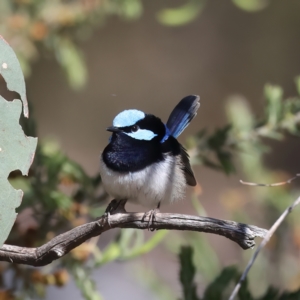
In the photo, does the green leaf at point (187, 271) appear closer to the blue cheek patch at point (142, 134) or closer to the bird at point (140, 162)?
the bird at point (140, 162)

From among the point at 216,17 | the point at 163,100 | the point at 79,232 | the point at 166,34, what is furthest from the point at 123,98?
the point at 79,232

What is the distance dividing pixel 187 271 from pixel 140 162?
53 cm

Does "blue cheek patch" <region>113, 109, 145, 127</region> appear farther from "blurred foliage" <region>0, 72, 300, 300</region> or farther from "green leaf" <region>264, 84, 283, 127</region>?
"green leaf" <region>264, 84, 283, 127</region>

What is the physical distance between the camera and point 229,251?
581cm

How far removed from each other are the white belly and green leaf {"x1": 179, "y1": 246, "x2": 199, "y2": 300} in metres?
0.40

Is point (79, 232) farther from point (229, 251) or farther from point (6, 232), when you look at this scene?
point (229, 251)

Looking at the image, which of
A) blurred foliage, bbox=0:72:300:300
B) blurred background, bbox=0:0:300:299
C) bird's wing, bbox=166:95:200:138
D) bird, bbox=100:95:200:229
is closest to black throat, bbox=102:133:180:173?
bird, bbox=100:95:200:229

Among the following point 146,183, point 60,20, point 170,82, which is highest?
point 60,20

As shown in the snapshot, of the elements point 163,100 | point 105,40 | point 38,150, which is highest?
point 38,150

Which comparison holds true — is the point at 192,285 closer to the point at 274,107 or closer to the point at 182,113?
the point at 274,107

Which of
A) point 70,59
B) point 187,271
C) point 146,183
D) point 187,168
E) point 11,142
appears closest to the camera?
point 11,142

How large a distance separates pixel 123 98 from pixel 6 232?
15.9 ft

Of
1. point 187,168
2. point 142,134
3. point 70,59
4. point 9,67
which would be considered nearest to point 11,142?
point 9,67

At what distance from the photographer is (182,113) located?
8.84 feet
